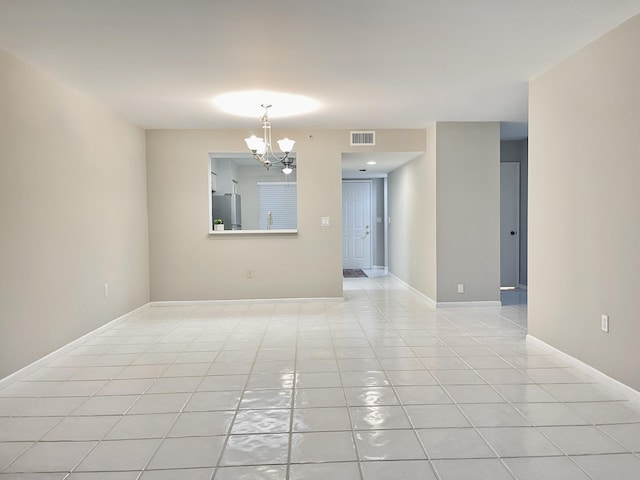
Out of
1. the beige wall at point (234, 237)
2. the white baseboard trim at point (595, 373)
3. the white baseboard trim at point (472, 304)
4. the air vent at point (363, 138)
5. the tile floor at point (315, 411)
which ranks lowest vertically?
the tile floor at point (315, 411)

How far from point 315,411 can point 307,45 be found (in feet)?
8.03

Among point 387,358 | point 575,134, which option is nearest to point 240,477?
point 387,358

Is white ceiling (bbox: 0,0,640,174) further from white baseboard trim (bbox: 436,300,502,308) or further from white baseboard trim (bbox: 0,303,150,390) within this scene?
white baseboard trim (bbox: 436,300,502,308)

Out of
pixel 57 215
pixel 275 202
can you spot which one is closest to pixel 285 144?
pixel 57 215

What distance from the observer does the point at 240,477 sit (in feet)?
6.70

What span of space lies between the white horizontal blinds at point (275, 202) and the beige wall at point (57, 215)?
434cm

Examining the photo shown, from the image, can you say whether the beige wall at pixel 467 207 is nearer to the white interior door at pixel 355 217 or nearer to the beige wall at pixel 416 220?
the beige wall at pixel 416 220

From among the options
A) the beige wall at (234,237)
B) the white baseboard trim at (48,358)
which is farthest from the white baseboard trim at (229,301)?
the white baseboard trim at (48,358)

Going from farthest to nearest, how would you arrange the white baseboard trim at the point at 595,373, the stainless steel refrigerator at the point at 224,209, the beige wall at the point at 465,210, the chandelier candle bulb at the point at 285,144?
the stainless steel refrigerator at the point at 224,209
the beige wall at the point at 465,210
the chandelier candle bulb at the point at 285,144
the white baseboard trim at the point at 595,373

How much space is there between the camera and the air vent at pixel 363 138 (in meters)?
6.44

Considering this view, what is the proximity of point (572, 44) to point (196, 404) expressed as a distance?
3.56 meters

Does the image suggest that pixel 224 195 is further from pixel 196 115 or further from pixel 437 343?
pixel 437 343

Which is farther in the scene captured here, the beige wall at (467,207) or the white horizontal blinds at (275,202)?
the white horizontal blinds at (275,202)

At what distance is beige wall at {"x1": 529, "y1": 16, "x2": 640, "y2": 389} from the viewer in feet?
9.77
